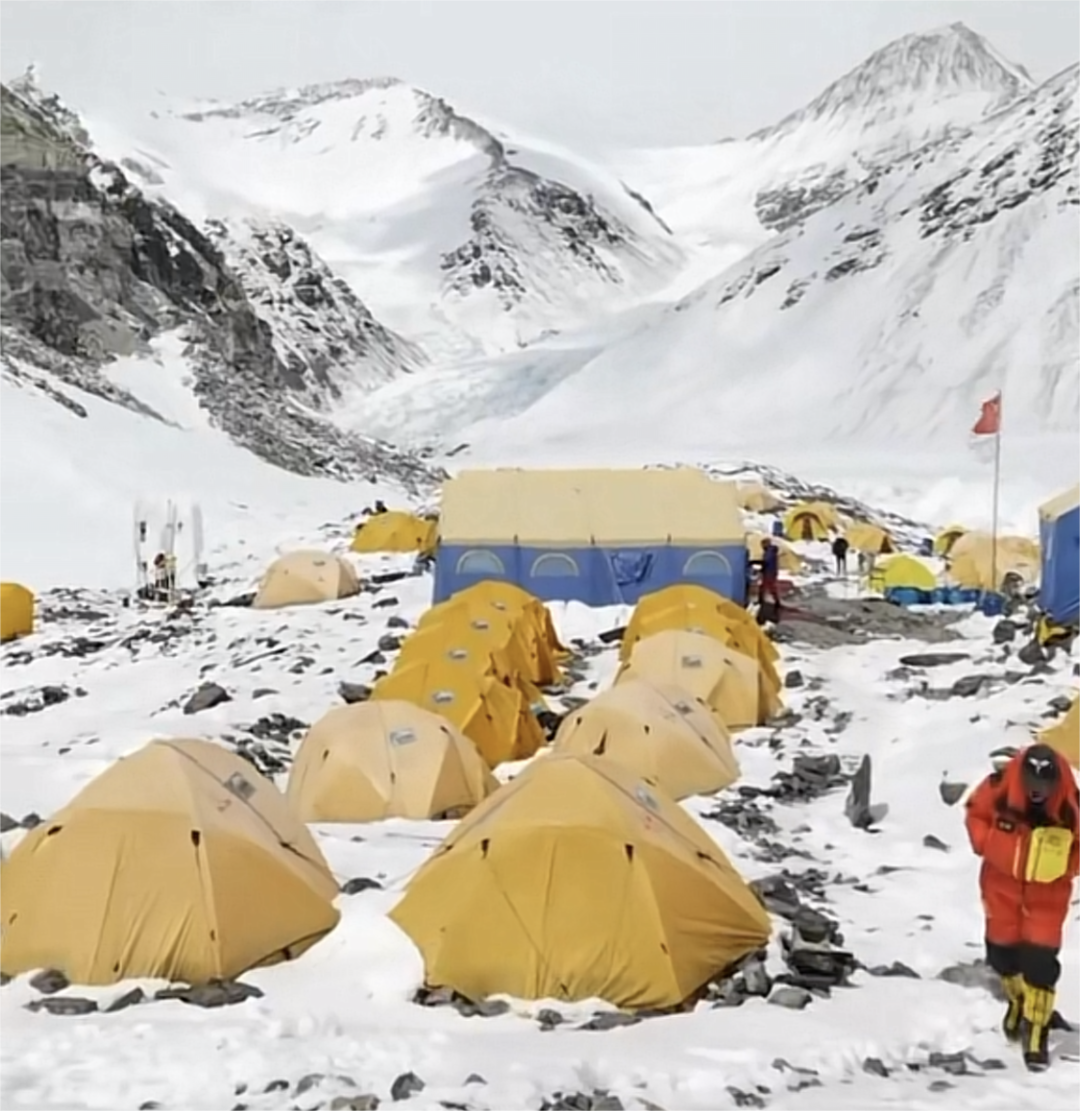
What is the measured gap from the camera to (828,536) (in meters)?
43.4

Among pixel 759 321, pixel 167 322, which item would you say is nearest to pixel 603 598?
pixel 167 322

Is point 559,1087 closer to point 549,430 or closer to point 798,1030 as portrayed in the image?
point 798,1030

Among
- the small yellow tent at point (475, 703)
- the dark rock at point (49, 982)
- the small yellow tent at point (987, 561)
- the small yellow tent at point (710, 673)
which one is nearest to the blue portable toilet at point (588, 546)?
the small yellow tent at point (987, 561)

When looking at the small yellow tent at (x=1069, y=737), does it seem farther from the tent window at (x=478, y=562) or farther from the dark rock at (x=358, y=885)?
the tent window at (x=478, y=562)

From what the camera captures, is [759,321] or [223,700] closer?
[223,700]

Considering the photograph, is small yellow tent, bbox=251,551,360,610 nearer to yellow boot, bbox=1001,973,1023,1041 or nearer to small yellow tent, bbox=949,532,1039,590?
small yellow tent, bbox=949,532,1039,590

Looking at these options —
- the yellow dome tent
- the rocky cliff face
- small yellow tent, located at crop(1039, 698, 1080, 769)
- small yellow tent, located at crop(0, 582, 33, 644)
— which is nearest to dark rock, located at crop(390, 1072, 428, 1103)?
small yellow tent, located at crop(1039, 698, 1080, 769)

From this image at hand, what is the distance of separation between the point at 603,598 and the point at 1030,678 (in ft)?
30.8

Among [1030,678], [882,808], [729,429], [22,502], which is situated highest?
[729,429]

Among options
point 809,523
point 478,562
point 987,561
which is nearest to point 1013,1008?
point 478,562

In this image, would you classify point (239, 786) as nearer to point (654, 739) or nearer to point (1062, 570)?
point (654, 739)

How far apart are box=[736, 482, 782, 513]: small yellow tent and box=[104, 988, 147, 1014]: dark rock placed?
41.7 metres

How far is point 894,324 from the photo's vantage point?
10294 centimetres

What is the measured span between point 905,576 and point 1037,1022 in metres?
22.4
